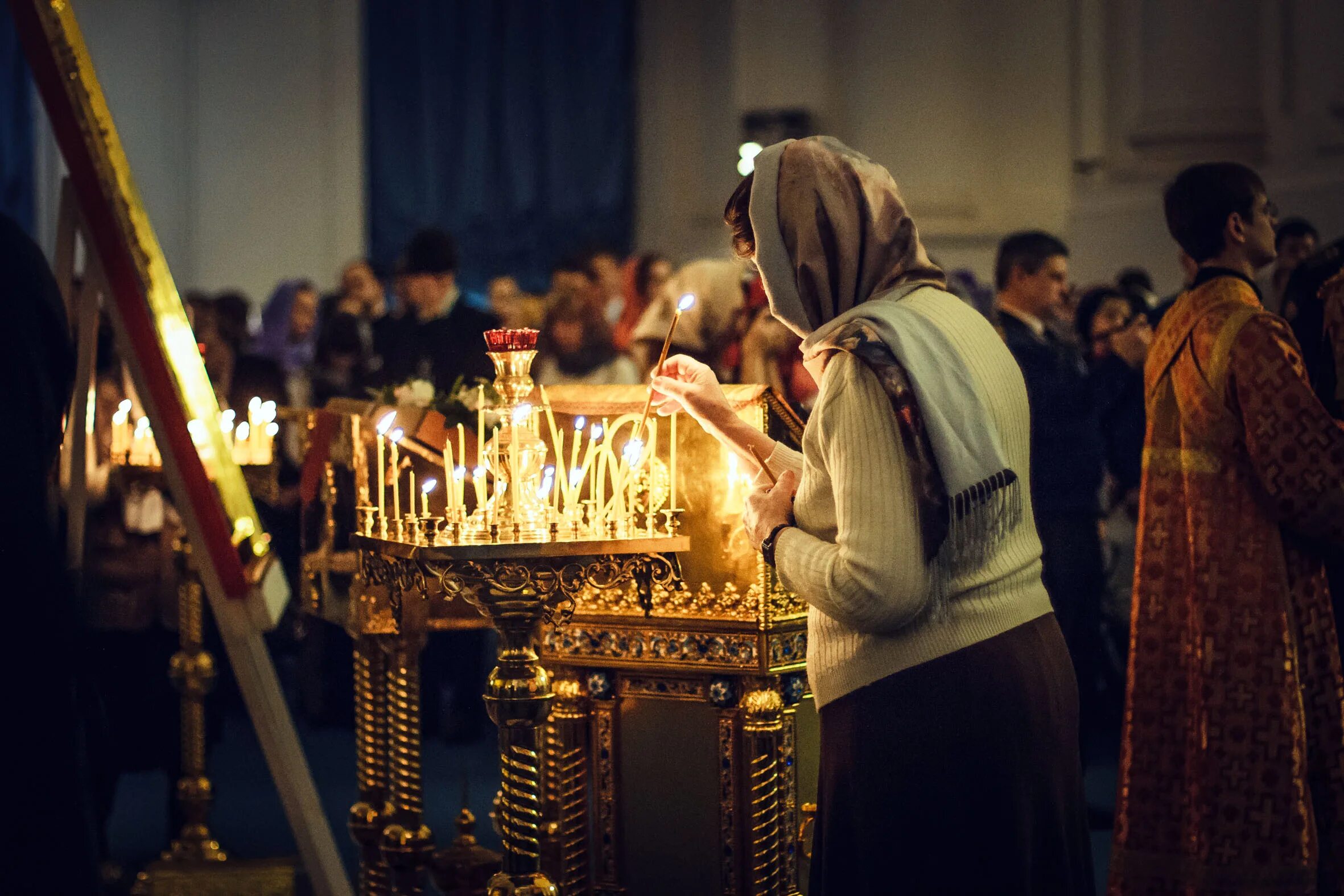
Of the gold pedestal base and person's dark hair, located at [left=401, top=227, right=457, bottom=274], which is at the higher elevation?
person's dark hair, located at [left=401, top=227, right=457, bottom=274]

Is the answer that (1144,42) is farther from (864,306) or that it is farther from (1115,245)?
(864,306)

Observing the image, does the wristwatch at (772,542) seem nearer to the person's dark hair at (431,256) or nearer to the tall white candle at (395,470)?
the tall white candle at (395,470)

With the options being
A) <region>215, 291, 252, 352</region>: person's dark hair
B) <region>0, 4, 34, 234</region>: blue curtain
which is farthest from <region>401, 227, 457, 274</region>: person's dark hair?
<region>0, 4, 34, 234</region>: blue curtain

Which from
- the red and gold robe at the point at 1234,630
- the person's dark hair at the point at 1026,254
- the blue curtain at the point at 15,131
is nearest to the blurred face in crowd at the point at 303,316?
the blue curtain at the point at 15,131

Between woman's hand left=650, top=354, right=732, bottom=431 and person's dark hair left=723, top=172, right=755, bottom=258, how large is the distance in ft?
0.88

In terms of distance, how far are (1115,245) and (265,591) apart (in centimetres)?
689

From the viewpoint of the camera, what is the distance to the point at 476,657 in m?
5.83

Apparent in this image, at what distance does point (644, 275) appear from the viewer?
7.97 m

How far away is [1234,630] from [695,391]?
1.26m

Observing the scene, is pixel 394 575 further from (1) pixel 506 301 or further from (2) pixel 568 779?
(1) pixel 506 301

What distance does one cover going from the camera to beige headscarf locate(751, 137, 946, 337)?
7.20 ft

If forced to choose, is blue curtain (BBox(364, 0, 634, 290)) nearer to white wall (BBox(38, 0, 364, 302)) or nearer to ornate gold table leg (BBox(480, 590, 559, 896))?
white wall (BBox(38, 0, 364, 302))

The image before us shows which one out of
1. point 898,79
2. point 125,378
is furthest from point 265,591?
point 898,79

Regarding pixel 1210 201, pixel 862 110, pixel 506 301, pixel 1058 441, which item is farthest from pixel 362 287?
pixel 1210 201
